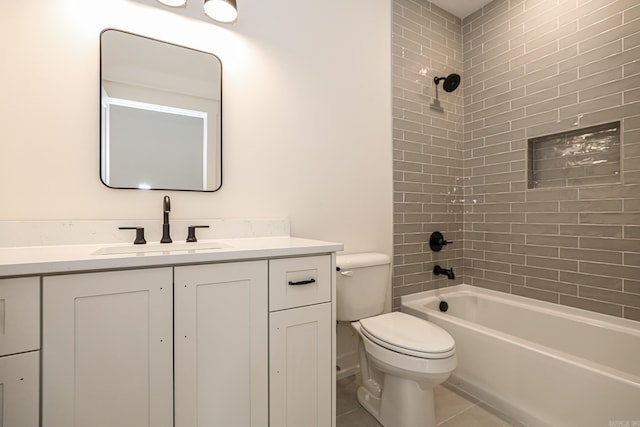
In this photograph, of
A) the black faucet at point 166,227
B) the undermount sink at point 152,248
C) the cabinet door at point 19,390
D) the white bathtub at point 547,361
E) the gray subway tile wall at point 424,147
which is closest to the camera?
the cabinet door at point 19,390

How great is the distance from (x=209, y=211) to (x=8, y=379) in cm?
91

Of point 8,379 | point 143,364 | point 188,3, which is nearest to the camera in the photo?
point 8,379

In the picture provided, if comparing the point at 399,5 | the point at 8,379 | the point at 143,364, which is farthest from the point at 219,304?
the point at 399,5

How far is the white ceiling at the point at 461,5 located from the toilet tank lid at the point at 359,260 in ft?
6.82

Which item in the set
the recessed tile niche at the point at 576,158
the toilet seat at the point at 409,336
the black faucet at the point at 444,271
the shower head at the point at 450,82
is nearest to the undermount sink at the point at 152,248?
the toilet seat at the point at 409,336

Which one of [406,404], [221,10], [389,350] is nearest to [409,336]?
[389,350]

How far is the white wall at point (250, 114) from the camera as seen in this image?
119 centimetres

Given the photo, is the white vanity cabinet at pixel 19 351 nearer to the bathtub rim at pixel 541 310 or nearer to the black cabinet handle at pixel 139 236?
the black cabinet handle at pixel 139 236

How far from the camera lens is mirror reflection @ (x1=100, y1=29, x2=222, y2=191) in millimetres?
1319

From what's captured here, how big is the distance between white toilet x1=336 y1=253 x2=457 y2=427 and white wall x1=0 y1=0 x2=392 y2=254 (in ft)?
0.90

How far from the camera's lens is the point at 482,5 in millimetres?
2328

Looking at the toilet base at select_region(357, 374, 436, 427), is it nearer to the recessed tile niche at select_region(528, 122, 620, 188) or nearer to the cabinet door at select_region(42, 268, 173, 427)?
the cabinet door at select_region(42, 268, 173, 427)

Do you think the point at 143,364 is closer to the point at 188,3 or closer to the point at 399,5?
the point at 188,3

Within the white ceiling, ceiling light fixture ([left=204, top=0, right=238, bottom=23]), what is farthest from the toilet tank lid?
the white ceiling
